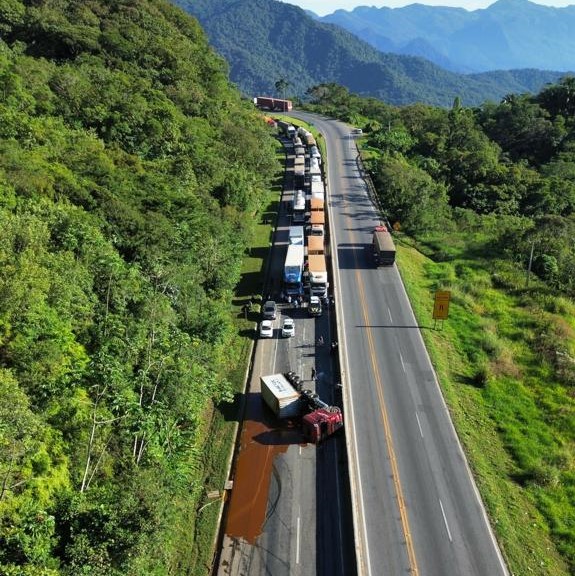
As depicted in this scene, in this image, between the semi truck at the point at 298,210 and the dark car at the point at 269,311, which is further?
the semi truck at the point at 298,210

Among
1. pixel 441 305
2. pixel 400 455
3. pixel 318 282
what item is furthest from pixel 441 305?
pixel 400 455

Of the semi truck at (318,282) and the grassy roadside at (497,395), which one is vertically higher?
the semi truck at (318,282)

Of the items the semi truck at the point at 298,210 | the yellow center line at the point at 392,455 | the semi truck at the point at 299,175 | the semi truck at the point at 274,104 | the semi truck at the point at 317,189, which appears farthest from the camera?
the semi truck at the point at 274,104

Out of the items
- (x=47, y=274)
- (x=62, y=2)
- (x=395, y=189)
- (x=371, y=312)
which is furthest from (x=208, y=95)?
(x=47, y=274)

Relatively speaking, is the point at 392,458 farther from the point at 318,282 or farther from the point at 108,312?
the point at 318,282

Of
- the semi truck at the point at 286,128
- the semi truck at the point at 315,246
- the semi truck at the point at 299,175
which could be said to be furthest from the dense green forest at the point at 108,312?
the semi truck at the point at 286,128

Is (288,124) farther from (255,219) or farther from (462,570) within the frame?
(462,570)

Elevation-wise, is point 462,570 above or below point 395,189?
below

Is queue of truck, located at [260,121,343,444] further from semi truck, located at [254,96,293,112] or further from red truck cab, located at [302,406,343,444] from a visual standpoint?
semi truck, located at [254,96,293,112]

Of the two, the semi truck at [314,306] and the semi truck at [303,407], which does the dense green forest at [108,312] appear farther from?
the semi truck at [314,306]
